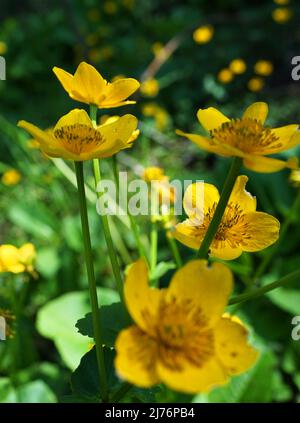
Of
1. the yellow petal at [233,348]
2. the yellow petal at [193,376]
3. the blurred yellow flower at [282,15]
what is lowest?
the yellow petal at [193,376]

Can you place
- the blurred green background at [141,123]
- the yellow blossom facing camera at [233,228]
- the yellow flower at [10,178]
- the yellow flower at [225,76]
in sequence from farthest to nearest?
the yellow flower at [225,76] < the yellow flower at [10,178] < the blurred green background at [141,123] < the yellow blossom facing camera at [233,228]

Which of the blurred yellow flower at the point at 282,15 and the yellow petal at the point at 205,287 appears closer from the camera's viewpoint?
the yellow petal at the point at 205,287

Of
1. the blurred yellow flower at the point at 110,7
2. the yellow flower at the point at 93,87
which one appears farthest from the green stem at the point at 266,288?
the blurred yellow flower at the point at 110,7

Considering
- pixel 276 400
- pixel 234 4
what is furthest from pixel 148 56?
pixel 276 400

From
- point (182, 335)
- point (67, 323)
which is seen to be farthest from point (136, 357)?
point (67, 323)

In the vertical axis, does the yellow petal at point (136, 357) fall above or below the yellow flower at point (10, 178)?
below

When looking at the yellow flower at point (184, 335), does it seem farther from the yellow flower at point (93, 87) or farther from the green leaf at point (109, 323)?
the yellow flower at point (93, 87)

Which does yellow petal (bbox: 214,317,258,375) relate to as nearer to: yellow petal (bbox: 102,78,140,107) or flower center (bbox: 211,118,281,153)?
flower center (bbox: 211,118,281,153)

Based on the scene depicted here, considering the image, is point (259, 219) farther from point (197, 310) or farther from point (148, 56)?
point (148, 56)
